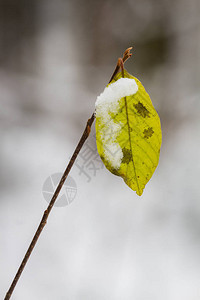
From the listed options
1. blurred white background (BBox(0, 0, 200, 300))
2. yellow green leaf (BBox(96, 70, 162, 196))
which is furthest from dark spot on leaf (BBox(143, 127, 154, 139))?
blurred white background (BBox(0, 0, 200, 300))

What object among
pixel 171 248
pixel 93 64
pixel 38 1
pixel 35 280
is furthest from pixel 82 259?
pixel 38 1

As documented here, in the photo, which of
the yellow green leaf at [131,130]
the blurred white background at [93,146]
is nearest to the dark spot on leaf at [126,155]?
the yellow green leaf at [131,130]

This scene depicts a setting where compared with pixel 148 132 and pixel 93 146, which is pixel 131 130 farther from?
pixel 93 146

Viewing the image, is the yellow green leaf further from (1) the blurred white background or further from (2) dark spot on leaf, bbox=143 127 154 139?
(1) the blurred white background

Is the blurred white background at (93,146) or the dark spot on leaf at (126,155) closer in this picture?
the dark spot on leaf at (126,155)

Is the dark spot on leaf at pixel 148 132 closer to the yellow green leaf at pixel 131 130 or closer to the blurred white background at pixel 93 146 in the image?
the yellow green leaf at pixel 131 130

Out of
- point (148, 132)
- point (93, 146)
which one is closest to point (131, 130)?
point (148, 132)

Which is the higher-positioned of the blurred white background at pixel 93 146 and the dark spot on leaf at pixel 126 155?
the blurred white background at pixel 93 146
